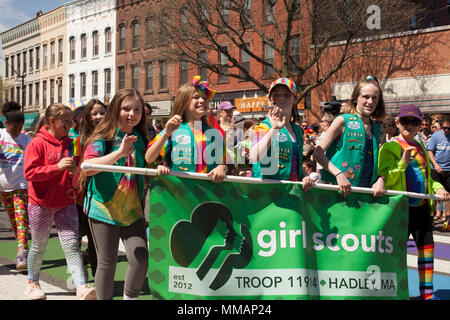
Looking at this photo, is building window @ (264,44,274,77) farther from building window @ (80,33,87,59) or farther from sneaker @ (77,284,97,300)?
sneaker @ (77,284,97,300)

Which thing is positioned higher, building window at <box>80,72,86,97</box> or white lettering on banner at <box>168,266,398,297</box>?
building window at <box>80,72,86,97</box>

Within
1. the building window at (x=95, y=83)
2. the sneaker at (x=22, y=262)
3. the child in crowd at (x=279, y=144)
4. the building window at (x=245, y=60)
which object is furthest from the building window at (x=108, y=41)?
the child in crowd at (x=279, y=144)

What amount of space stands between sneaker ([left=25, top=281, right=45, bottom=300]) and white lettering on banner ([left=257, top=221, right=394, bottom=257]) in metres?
2.45

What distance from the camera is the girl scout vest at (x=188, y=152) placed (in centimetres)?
418

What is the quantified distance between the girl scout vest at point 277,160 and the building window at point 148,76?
1345 inches

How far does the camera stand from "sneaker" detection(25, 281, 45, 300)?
16.6ft

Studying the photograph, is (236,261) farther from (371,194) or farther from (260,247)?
(371,194)

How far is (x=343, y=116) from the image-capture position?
456cm

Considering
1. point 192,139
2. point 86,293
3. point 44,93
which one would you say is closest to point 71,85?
point 44,93

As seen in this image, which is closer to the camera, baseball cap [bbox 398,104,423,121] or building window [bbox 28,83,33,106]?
baseball cap [bbox 398,104,423,121]

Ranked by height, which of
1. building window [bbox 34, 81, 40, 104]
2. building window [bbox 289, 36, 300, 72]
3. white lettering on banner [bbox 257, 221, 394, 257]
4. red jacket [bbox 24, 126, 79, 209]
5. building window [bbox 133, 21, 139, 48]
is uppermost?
building window [bbox 133, 21, 139, 48]

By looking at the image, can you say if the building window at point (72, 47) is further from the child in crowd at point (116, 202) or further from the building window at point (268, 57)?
the child in crowd at point (116, 202)

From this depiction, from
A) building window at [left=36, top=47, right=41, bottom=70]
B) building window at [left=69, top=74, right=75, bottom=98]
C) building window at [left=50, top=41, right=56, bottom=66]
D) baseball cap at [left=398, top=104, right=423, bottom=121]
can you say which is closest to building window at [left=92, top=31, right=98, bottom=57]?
building window at [left=69, top=74, right=75, bottom=98]

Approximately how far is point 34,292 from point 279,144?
2817mm
